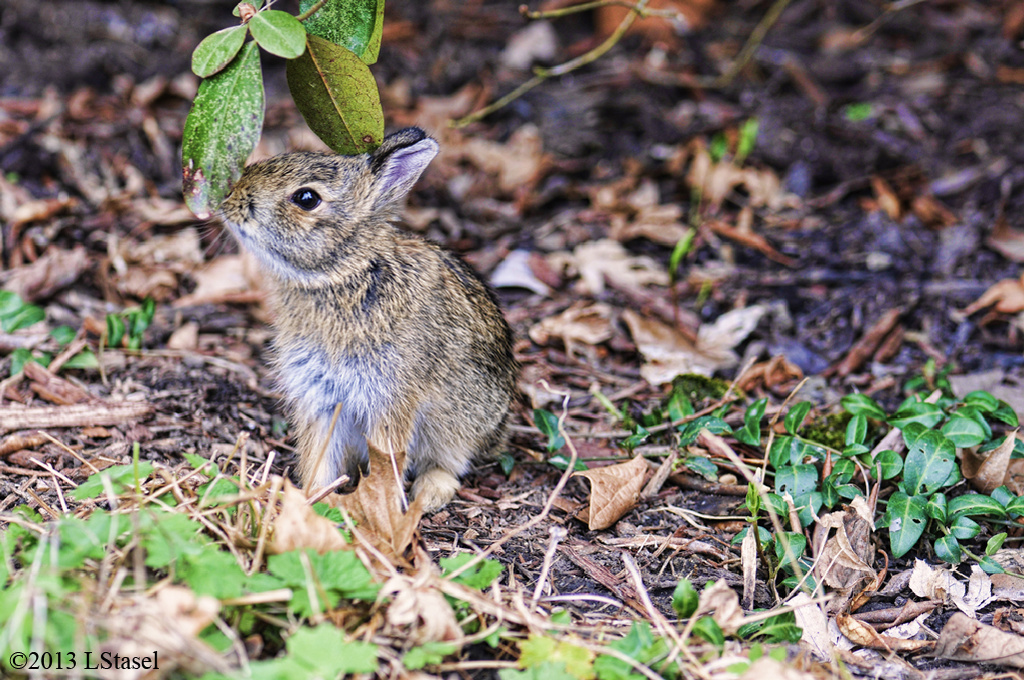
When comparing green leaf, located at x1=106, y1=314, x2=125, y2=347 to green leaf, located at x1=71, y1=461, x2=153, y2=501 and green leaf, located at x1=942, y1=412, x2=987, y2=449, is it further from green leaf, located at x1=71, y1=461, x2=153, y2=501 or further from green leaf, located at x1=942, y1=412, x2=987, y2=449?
green leaf, located at x1=942, y1=412, x2=987, y2=449

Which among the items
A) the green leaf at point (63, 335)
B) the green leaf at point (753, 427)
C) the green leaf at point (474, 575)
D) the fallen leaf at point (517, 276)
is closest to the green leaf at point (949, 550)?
the green leaf at point (753, 427)

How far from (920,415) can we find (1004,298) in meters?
1.72

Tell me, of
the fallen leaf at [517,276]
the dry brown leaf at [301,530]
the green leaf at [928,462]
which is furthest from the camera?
the fallen leaf at [517,276]

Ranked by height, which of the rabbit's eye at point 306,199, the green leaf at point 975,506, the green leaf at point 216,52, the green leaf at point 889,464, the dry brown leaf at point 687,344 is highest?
the green leaf at point 216,52

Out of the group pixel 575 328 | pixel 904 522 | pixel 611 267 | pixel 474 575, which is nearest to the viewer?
pixel 474 575

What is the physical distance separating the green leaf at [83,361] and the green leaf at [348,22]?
86.4 inches

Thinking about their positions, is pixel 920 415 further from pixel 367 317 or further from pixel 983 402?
pixel 367 317

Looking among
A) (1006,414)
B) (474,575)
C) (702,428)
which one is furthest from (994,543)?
(474,575)

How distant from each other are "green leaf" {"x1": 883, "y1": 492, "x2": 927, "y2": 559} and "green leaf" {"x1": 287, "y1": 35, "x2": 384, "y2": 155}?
8.73 feet

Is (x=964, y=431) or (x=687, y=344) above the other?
(x=964, y=431)

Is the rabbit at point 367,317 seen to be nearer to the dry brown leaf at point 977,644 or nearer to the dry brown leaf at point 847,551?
the dry brown leaf at point 847,551

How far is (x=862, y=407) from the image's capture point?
13.7 feet

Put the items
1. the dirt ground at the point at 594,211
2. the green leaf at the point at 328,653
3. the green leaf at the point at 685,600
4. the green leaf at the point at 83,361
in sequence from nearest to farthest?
the green leaf at the point at 328,653 → the green leaf at the point at 685,600 → the dirt ground at the point at 594,211 → the green leaf at the point at 83,361

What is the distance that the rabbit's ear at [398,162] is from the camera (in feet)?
13.3
